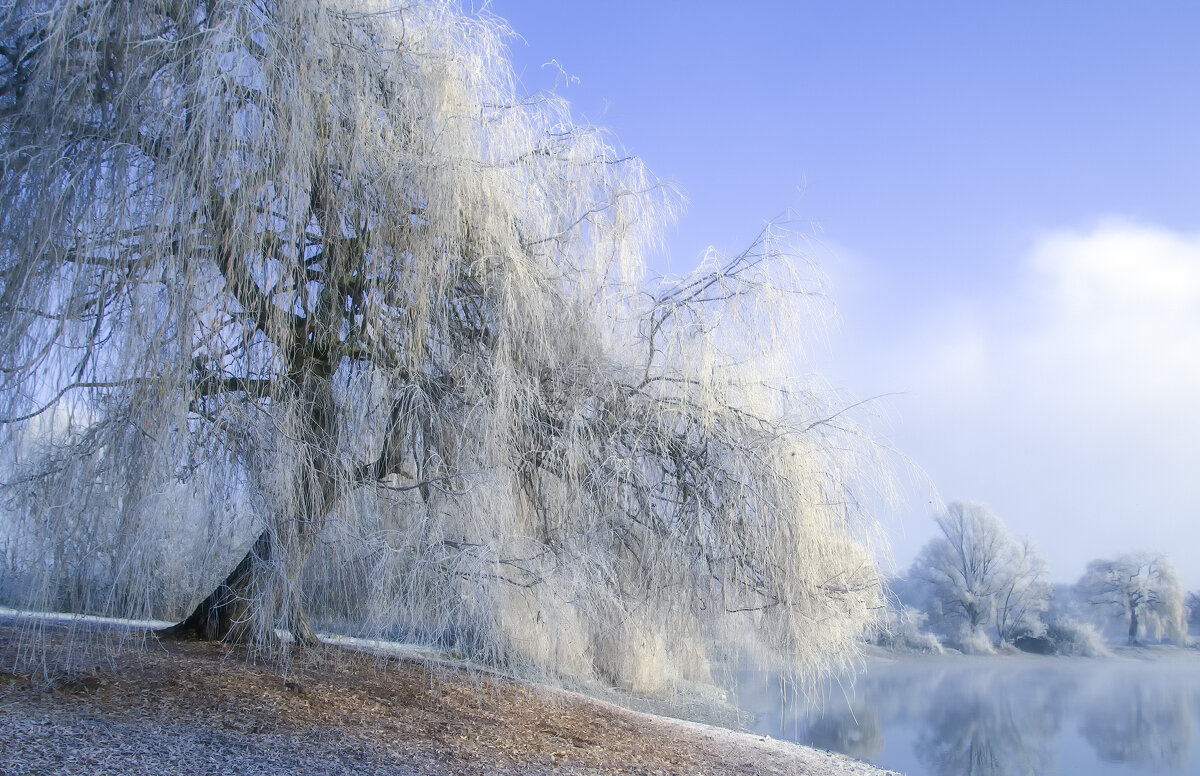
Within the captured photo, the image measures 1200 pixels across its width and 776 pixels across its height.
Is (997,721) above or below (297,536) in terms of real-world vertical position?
below

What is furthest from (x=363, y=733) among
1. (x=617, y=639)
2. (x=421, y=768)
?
(x=617, y=639)

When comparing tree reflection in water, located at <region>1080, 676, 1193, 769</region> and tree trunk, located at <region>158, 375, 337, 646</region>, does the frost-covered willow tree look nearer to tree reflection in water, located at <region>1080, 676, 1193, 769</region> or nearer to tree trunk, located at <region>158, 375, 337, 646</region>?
tree trunk, located at <region>158, 375, 337, 646</region>

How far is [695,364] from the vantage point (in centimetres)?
564

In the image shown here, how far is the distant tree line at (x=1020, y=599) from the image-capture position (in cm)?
1962

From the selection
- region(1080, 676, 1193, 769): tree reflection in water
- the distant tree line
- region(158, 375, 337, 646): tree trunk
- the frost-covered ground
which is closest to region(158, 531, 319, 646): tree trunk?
region(158, 375, 337, 646): tree trunk

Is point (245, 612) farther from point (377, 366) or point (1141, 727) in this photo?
point (1141, 727)

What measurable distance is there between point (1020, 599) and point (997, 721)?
10234 mm

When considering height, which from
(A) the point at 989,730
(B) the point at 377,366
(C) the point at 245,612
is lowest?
(A) the point at 989,730

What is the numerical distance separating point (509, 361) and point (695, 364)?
4.31 feet

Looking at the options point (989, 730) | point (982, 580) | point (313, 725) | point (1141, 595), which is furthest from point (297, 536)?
point (1141, 595)

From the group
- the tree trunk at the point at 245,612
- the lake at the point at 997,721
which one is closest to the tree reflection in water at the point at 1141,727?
the lake at the point at 997,721

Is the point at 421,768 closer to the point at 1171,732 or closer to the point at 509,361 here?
the point at 509,361

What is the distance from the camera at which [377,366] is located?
5.55 m

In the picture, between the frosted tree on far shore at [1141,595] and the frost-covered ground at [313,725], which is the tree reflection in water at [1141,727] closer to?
the frost-covered ground at [313,725]
